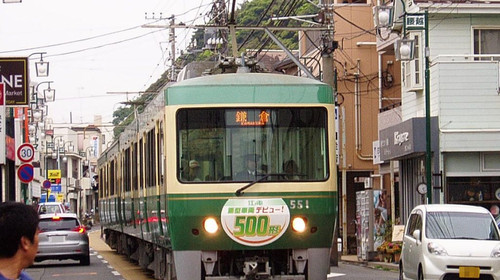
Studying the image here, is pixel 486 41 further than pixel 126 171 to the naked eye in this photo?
Yes

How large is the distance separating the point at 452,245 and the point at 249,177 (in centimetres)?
477

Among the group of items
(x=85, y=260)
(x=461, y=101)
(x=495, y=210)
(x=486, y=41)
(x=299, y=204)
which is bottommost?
(x=85, y=260)

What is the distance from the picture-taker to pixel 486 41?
29859 millimetres

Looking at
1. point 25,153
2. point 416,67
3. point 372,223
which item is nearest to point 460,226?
point 416,67

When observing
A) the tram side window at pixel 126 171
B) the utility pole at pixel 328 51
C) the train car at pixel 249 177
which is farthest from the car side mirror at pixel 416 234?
the tram side window at pixel 126 171

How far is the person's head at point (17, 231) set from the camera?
4582mm

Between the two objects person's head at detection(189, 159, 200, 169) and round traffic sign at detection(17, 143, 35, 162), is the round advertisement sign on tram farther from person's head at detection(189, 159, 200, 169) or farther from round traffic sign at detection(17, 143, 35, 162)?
round traffic sign at detection(17, 143, 35, 162)

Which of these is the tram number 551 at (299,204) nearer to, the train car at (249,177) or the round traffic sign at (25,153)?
the train car at (249,177)

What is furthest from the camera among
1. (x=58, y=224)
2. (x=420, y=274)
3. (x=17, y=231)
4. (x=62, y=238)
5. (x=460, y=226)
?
(x=58, y=224)

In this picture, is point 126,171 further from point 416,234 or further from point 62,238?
point 416,234

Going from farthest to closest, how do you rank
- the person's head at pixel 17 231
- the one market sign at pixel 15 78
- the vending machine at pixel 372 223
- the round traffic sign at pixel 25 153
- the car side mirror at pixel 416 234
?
1. the vending machine at pixel 372 223
2. the round traffic sign at pixel 25 153
3. the one market sign at pixel 15 78
4. the car side mirror at pixel 416 234
5. the person's head at pixel 17 231

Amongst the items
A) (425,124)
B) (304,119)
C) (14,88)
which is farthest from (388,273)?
(304,119)

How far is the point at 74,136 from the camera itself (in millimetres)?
132000

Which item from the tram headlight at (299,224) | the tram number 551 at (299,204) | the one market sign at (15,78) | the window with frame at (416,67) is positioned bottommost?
the tram headlight at (299,224)
